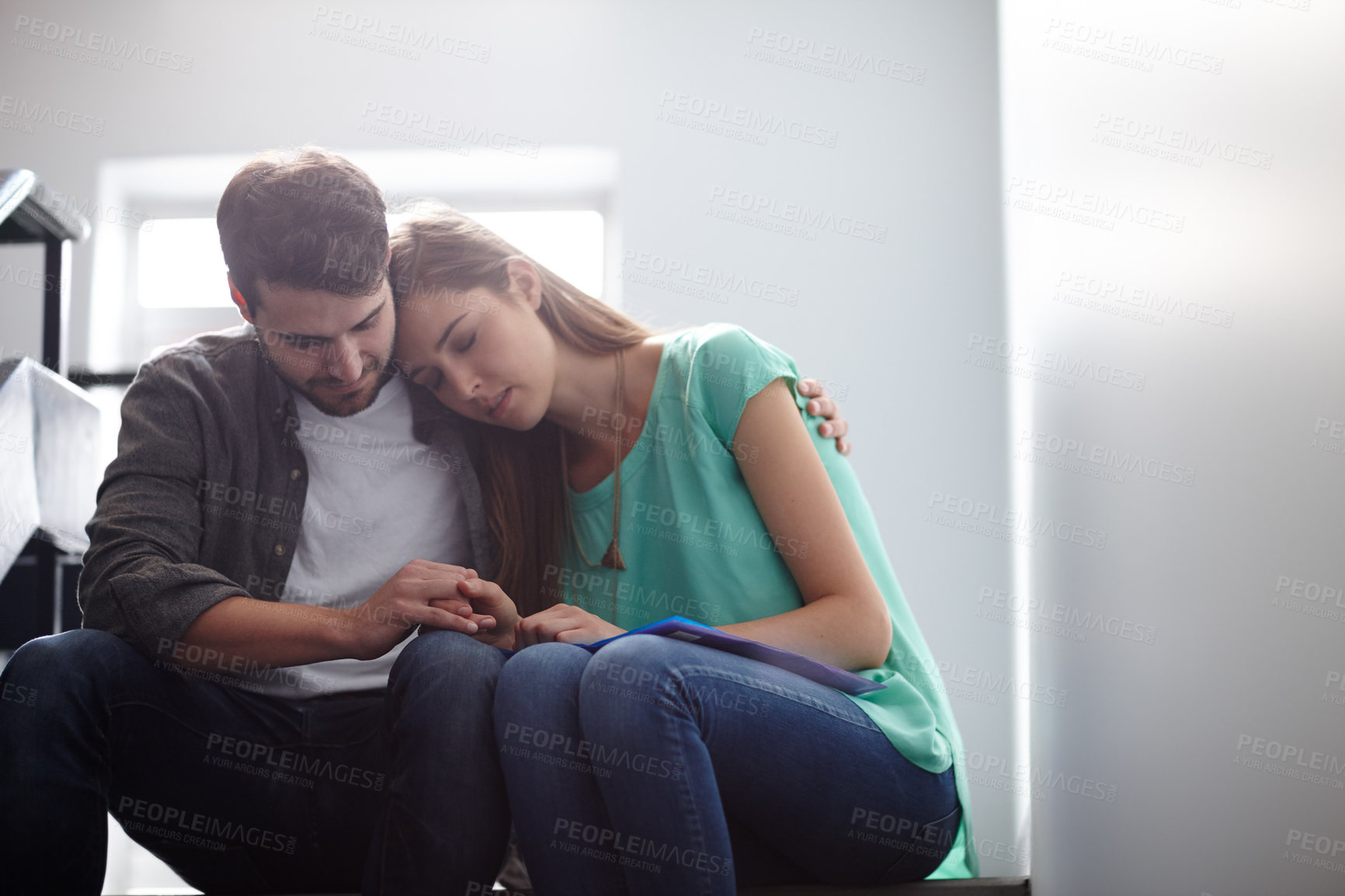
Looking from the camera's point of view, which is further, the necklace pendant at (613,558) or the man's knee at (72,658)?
the necklace pendant at (613,558)

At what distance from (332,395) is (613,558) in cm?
39

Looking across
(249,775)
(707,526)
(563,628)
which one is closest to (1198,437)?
(707,526)

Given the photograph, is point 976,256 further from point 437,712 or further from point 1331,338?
point 437,712

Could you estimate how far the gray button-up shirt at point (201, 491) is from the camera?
100 centimetres

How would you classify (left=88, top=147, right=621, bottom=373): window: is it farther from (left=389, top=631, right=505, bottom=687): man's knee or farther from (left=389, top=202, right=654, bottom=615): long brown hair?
(left=389, top=631, right=505, bottom=687): man's knee

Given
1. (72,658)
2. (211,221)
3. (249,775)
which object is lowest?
(249,775)

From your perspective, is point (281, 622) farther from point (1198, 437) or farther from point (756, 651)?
point (1198, 437)

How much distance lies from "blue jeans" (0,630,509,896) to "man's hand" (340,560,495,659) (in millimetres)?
48

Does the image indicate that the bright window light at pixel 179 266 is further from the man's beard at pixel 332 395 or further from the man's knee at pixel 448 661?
the man's knee at pixel 448 661

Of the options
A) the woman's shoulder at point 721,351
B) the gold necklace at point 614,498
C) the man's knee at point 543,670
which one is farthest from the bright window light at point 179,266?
the man's knee at point 543,670

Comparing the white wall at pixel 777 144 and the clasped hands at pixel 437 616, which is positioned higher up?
the white wall at pixel 777 144

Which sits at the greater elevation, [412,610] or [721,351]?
[721,351]

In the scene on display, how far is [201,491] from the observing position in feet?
3.74

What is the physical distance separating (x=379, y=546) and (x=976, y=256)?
1433mm
